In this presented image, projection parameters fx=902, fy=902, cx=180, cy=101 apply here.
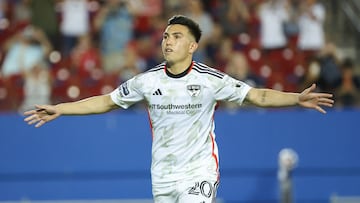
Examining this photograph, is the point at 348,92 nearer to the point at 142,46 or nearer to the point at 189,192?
the point at 142,46

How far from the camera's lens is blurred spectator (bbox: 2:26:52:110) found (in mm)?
12219

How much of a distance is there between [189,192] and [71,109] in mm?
1189

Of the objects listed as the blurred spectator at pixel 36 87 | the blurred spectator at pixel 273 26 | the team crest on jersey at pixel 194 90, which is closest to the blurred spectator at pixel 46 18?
the blurred spectator at pixel 36 87

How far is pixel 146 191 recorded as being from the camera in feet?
40.4

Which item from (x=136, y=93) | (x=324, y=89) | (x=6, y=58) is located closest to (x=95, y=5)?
(x=6, y=58)

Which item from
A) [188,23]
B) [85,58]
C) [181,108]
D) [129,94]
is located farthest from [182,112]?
[85,58]

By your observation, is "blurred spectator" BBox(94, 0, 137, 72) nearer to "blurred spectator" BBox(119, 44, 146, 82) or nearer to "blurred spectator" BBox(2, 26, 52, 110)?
"blurred spectator" BBox(119, 44, 146, 82)

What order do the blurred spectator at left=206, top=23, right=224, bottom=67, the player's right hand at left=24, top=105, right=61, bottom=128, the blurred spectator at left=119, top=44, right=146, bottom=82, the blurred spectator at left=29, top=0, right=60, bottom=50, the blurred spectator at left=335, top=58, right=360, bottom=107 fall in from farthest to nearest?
the blurred spectator at left=29, top=0, right=60, bottom=50
the blurred spectator at left=206, top=23, right=224, bottom=67
the blurred spectator at left=119, top=44, right=146, bottom=82
the blurred spectator at left=335, top=58, right=360, bottom=107
the player's right hand at left=24, top=105, right=61, bottom=128

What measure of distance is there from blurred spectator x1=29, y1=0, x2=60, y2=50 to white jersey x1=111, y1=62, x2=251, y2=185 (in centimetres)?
626

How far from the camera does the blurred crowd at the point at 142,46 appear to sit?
12.5 m

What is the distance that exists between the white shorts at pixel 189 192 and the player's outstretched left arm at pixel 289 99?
741mm

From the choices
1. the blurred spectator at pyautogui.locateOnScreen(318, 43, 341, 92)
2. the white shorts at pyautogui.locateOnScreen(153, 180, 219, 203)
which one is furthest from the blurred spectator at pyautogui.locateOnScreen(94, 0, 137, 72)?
the white shorts at pyautogui.locateOnScreen(153, 180, 219, 203)

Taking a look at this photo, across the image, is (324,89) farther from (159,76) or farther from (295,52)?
(159,76)

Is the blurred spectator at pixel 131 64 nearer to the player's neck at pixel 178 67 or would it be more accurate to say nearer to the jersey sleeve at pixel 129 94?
the jersey sleeve at pixel 129 94
